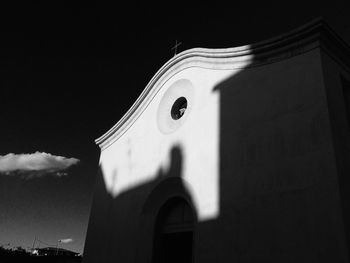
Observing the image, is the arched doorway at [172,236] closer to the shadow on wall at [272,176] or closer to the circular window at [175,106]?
the shadow on wall at [272,176]

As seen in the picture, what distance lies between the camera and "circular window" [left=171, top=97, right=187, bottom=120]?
9711mm

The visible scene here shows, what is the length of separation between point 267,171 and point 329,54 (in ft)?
9.44

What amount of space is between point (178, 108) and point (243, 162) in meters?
3.83

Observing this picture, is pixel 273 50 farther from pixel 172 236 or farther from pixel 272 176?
pixel 172 236

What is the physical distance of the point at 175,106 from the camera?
32.4 feet

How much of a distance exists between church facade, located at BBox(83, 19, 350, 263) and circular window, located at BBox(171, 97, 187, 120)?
1.3 inches

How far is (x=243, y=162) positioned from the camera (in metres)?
6.64

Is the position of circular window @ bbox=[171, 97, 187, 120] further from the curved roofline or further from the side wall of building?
the side wall of building

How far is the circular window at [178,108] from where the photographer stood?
9.71m

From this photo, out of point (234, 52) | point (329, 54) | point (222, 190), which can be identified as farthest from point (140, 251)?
point (329, 54)

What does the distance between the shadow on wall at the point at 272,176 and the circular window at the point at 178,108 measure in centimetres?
167

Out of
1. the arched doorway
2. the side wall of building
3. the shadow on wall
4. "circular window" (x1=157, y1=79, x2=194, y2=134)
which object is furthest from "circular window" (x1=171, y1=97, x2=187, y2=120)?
the side wall of building

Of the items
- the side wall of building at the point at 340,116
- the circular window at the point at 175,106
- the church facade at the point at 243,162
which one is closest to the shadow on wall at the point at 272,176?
the church facade at the point at 243,162

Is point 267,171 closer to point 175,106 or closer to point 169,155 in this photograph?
point 169,155
